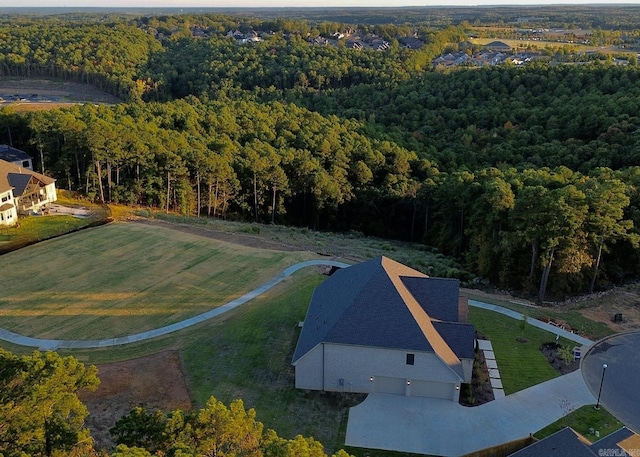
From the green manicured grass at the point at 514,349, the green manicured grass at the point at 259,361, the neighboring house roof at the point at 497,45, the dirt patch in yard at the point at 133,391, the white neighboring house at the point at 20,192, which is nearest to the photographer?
the dirt patch in yard at the point at 133,391

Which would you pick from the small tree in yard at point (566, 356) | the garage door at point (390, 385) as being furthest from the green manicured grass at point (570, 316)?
the garage door at point (390, 385)

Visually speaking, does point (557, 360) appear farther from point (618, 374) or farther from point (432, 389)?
point (432, 389)

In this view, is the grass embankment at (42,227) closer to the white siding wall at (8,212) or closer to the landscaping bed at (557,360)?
the white siding wall at (8,212)

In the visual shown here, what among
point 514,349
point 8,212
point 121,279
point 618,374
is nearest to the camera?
point 618,374

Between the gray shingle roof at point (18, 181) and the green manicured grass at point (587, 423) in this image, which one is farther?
the gray shingle roof at point (18, 181)

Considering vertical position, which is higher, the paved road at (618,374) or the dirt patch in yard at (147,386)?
the dirt patch in yard at (147,386)

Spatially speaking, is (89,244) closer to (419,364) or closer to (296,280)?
(296,280)

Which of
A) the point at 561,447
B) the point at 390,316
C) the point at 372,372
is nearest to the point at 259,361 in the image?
the point at 372,372
